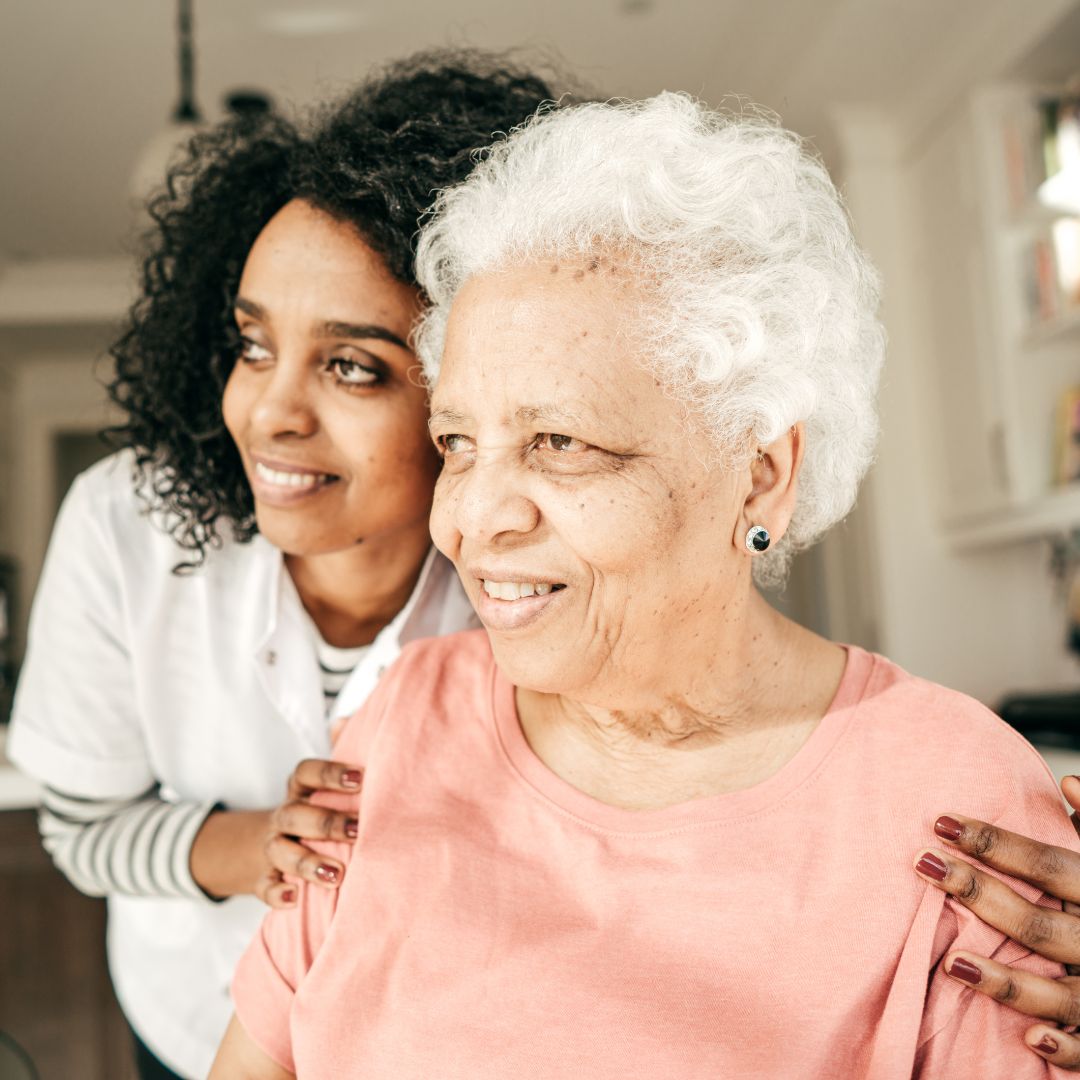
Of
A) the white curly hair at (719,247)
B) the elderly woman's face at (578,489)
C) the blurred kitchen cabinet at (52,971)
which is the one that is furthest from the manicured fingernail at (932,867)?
the blurred kitchen cabinet at (52,971)

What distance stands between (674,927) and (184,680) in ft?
2.84

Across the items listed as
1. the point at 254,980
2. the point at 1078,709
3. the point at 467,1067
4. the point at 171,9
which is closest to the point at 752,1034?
the point at 467,1067

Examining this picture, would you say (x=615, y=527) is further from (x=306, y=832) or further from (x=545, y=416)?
(x=306, y=832)

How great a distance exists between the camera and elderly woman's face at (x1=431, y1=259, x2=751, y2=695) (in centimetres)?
101

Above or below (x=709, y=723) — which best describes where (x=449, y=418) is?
above

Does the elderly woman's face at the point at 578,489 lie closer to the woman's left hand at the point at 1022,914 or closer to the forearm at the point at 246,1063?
the woman's left hand at the point at 1022,914

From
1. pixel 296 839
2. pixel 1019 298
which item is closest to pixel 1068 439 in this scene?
pixel 1019 298

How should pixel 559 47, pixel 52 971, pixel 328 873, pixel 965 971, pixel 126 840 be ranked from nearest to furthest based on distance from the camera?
pixel 965 971, pixel 328 873, pixel 126 840, pixel 52 971, pixel 559 47

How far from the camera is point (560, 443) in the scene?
3.42 ft

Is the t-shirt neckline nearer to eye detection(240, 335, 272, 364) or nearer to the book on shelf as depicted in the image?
eye detection(240, 335, 272, 364)

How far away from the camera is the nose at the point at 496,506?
1.04 m

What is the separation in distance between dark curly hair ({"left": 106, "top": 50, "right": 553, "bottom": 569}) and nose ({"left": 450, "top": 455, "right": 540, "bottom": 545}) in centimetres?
40

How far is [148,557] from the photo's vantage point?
62.2 inches

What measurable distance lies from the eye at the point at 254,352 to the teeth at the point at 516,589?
1.80 ft
